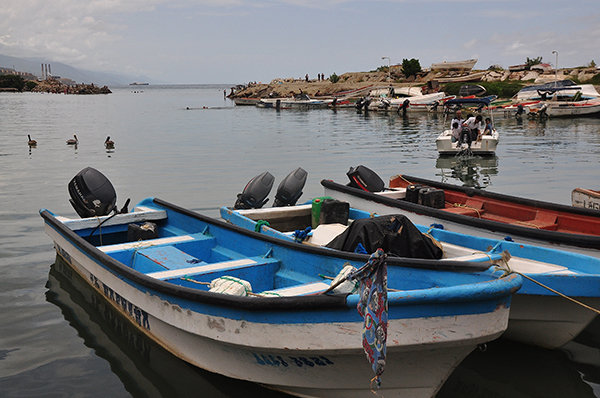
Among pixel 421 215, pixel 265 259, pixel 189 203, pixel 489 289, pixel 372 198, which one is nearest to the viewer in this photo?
pixel 489 289

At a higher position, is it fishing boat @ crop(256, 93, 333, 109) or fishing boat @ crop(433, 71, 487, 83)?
fishing boat @ crop(433, 71, 487, 83)

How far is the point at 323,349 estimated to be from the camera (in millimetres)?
4457

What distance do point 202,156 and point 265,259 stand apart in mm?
17639

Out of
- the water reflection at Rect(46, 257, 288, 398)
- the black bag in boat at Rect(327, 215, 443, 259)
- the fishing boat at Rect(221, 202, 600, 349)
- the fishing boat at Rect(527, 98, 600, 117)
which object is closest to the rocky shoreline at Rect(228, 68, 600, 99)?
the fishing boat at Rect(527, 98, 600, 117)

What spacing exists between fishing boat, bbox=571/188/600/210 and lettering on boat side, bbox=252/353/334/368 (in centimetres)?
694

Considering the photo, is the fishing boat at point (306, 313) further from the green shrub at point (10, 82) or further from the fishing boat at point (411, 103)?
the green shrub at point (10, 82)

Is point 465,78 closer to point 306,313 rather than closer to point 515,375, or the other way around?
point 515,375

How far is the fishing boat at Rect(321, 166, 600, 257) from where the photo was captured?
718cm

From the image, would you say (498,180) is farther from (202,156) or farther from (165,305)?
(165,305)

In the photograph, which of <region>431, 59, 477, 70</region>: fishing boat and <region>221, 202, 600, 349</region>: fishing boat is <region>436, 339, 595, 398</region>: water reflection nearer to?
<region>221, 202, 600, 349</region>: fishing boat

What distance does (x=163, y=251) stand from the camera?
7.48 m

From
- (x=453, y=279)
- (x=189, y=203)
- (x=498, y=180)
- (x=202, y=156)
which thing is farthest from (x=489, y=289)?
(x=202, y=156)

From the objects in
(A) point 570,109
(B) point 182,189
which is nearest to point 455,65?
(A) point 570,109

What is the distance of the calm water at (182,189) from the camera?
5.74m
